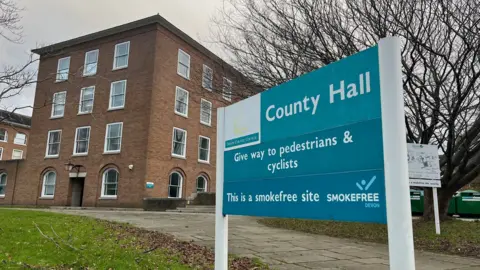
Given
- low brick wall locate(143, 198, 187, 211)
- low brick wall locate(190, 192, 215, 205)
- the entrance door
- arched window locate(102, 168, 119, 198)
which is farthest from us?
the entrance door

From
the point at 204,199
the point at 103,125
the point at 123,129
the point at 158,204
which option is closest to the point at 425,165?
the point at 158,204

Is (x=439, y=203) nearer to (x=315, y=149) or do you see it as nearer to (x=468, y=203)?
(x=468, y=203)

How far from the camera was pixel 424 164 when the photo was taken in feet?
32.1

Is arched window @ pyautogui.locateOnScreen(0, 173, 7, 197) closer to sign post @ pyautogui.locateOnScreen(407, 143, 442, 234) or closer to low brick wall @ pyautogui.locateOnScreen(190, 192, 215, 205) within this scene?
low brick wall @ pyautogui.locateOnScreen(190, 192, 215, 205)

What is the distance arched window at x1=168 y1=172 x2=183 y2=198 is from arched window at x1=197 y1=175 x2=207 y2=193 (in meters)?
1.98

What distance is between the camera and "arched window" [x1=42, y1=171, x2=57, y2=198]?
27.1 metres

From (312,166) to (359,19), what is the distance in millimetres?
7403

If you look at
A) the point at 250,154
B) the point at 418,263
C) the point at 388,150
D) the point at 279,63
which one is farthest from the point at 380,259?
the point at 279,63

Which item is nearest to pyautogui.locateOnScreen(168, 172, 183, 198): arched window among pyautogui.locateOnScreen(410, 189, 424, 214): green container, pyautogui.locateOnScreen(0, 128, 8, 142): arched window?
pyautogui.locateOnScreen(410, 189, 424, 214): green container

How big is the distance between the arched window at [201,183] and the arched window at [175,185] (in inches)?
77.8

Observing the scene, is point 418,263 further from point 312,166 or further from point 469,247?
point 312,166

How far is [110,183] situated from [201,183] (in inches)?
251

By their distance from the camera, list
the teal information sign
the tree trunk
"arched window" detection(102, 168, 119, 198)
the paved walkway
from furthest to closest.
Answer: "arched window" detection(102, 168, 119, 198)
the tree trunk
the paved walkway
the teal information sign

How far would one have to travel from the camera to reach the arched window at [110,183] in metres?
24.4
